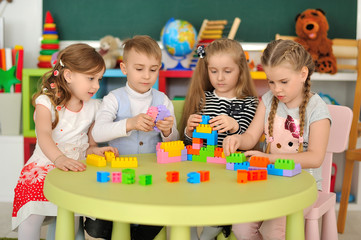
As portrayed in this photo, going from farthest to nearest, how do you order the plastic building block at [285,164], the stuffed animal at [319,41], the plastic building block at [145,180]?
the stuffed animal at [319,41]
the plastic building block at [285,164]
the plastic building block at [145,180]

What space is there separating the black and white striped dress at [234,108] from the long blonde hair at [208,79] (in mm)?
27

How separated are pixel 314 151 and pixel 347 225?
134 cm

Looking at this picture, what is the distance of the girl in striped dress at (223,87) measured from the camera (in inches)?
76.6

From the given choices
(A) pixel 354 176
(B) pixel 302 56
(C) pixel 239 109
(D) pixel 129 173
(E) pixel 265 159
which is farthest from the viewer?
(A) pixel 354 176

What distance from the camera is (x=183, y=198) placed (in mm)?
1037

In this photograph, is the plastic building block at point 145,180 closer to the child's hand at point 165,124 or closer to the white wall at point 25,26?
the child's hand at point 165,124

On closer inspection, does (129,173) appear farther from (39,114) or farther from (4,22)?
(4,22)

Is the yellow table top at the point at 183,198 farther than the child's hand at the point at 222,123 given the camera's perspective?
No

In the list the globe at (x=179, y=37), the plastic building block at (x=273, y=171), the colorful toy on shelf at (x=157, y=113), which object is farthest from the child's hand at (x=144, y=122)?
the globe at (x=179, y=37)

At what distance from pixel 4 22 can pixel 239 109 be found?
2.22 meters

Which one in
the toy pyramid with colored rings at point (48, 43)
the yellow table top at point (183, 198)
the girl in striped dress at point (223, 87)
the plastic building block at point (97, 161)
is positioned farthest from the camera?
the toy pyramid with colored rings at point (48, 43)

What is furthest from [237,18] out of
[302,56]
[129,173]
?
[129,173]

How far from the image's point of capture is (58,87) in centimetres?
182

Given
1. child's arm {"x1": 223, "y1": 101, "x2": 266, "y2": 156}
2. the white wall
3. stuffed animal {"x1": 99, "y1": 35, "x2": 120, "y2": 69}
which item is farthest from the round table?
the white wall
